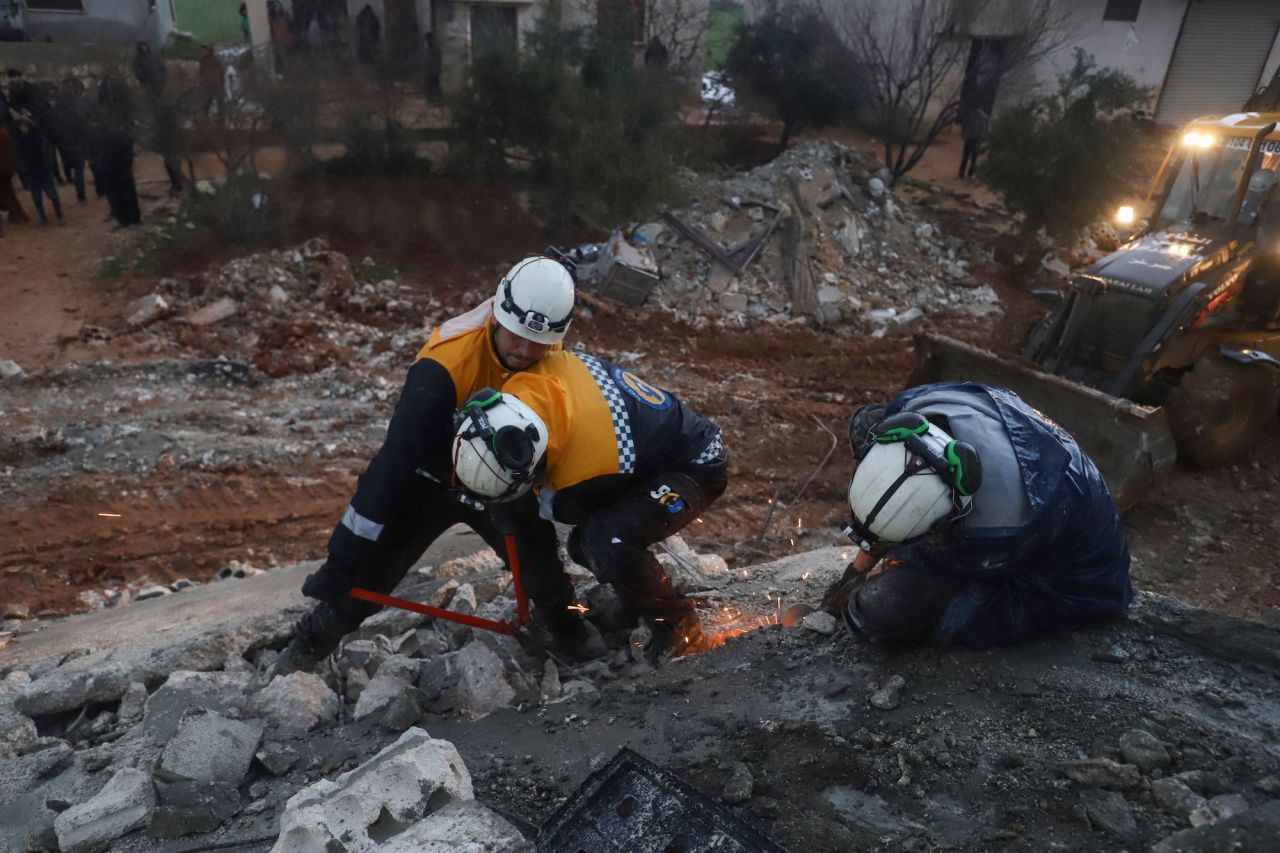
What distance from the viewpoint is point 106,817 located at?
8.71ft

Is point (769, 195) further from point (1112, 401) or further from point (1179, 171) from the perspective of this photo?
point (1112, 401)

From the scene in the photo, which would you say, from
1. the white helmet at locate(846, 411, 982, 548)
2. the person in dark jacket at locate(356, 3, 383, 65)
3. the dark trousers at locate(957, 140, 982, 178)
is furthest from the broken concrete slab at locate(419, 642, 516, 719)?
the dark trousers at locate(957, 140, 982, 178)

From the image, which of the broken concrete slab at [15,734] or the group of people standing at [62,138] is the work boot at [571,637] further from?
the group of people standing at [62,138]

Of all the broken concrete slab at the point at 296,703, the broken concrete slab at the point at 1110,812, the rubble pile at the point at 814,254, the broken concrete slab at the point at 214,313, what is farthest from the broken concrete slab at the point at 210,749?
the rubble pile at the point at 814,254

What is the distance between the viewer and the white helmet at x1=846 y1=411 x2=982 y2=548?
266cm

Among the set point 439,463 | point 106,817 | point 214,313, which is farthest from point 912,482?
point 214,313

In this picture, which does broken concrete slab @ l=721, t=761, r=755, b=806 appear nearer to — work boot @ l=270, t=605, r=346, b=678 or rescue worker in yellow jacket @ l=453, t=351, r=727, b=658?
rescue worker in yellow jacket @ l=453, t=351, r=727, b=658

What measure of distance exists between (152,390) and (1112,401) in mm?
7324

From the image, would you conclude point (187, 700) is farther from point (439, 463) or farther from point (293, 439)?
point (293, 439)

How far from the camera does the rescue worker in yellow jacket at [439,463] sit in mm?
3363

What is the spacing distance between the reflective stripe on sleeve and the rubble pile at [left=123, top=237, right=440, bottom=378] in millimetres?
4986

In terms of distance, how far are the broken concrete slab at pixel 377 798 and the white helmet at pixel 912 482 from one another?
4.73ft

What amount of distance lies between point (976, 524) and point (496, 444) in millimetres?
1550

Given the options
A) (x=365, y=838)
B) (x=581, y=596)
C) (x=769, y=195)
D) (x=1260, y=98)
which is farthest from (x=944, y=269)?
(x=365, y=838)
